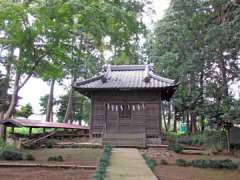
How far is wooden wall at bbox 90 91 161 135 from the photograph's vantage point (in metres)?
19.6

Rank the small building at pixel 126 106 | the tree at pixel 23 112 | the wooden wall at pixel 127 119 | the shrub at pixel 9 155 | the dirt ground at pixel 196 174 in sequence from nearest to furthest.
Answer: the dirt ground at pixel 196 174
the shrub at pixel 9 155
the small building at pixel 126 106
the wooden wall at pixel 127 119
the tree at pixel 23 112

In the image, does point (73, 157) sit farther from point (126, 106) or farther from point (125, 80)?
point (125, 80)

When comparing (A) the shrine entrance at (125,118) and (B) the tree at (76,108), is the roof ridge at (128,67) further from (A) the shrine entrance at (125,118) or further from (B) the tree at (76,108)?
(B) the tree at (76,108)

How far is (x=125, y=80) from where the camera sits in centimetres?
2086

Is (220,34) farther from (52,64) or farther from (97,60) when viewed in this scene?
(97,60)

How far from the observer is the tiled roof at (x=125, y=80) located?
63.2 feet

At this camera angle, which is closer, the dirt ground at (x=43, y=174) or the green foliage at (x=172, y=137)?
the dirt ground at (x=43, y=174)

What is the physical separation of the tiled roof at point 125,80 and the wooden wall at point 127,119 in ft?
2.15

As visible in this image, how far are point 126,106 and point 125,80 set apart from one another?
1932mm

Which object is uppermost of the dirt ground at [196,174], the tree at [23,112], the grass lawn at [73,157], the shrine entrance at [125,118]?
the tree at [23,112]

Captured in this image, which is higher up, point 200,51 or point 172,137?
point 200,51

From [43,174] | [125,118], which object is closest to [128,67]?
[125,118]

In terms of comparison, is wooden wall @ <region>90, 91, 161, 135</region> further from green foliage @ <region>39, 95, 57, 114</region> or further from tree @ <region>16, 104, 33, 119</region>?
green foliage @ <region>39, 95, 57, 114</region>

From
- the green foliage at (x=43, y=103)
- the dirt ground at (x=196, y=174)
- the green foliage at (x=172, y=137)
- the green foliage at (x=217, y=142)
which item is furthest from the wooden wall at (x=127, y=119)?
the green foliage at (x=43, y=103)
